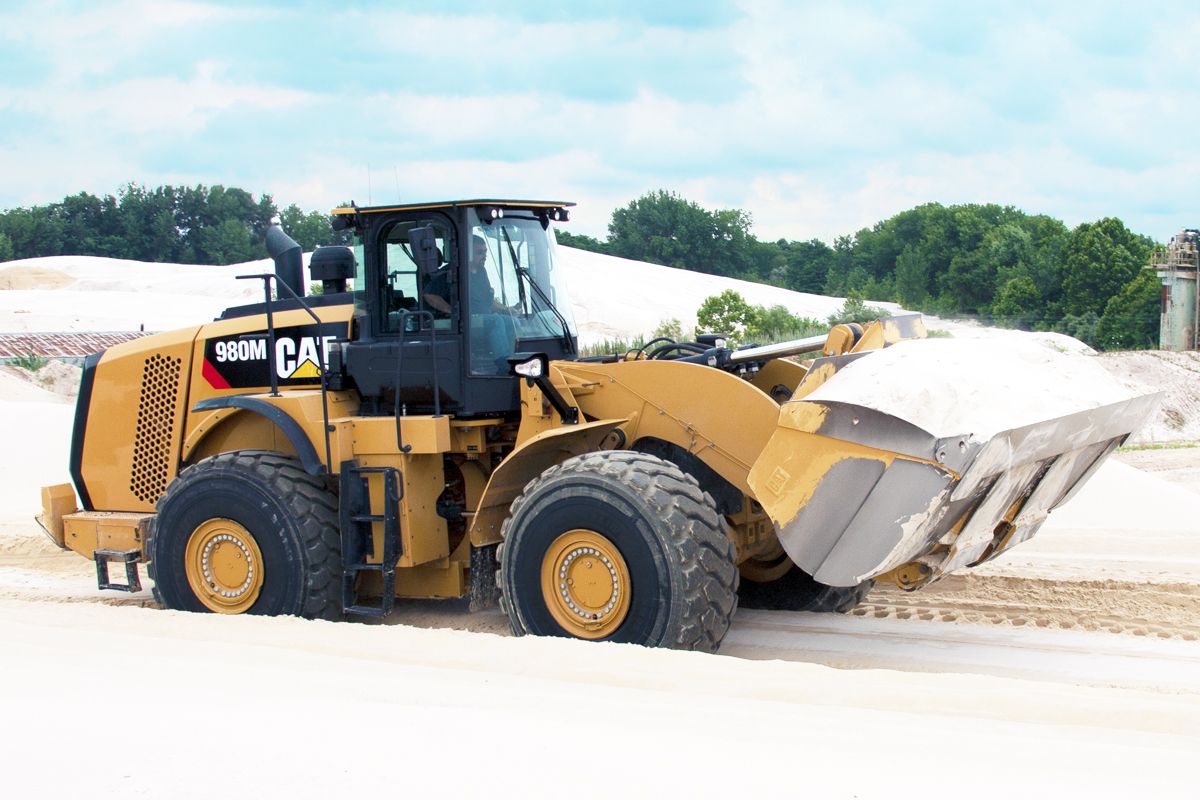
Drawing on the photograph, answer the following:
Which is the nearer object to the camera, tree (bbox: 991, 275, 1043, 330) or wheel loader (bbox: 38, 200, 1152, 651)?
wheel loader (bbox: 38, 200, 1152, 651)

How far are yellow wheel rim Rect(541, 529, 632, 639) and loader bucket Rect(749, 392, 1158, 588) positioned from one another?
917 millimetres

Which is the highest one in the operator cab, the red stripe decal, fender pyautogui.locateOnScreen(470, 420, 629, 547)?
the operator cab

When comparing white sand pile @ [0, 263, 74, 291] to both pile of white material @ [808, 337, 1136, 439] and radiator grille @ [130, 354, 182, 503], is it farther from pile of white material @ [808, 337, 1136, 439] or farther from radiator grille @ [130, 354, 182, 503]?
pile of white material @ [808, 337, 1136, 439]

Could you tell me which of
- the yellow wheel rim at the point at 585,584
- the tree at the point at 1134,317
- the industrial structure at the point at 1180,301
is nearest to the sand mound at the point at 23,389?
the yellow wheel rim at the point at 585,584

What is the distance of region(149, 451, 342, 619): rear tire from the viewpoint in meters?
7.61

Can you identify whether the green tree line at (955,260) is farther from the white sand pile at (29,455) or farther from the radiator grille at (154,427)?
the radiator grille at (154,427)

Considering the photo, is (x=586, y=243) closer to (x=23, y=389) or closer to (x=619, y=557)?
(x=23, y=389)

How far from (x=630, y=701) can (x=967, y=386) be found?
229cm

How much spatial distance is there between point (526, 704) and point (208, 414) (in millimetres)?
4153

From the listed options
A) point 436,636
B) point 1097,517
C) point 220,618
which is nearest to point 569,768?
point 436,636

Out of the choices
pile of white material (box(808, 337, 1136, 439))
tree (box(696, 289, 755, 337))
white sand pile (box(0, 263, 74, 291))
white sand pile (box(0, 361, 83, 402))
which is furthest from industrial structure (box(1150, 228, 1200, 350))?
white sand pile (box(0, 263, 74, 291))

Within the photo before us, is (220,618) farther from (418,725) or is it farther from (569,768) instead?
(569,768)

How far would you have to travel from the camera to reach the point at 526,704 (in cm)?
513

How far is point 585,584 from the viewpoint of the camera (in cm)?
675
